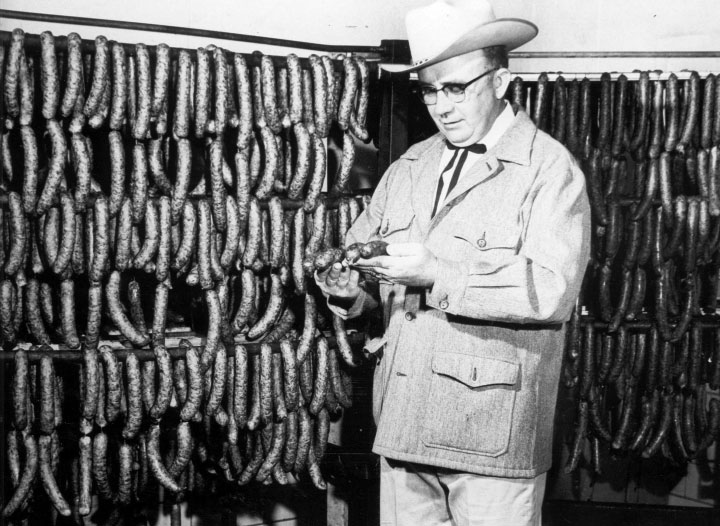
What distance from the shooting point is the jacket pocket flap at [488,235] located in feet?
9.64

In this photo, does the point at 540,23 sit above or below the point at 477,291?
above

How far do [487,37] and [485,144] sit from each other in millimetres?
452

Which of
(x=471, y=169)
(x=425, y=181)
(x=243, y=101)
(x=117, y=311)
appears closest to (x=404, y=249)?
(x=471, y=169)

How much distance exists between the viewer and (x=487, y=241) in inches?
117

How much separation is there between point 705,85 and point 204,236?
129 inches

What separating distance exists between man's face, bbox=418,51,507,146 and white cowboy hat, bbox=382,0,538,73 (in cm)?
4

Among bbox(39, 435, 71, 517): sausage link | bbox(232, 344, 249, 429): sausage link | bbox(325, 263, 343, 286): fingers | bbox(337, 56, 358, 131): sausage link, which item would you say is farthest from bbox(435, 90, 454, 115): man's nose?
bbox(39, 435, 71, 517): sausage link

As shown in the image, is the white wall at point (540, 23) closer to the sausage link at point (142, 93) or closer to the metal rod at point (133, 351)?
the sausage link at point (142, 93)

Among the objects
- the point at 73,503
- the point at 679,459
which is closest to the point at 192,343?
the point at 73,503

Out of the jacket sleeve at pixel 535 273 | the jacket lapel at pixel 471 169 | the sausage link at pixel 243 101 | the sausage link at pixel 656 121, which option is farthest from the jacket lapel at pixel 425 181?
the sausage link at pixel 656 121

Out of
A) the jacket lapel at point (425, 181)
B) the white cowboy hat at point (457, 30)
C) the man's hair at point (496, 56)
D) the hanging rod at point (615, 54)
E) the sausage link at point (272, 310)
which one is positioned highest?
the hanging rod at point (615, 54)

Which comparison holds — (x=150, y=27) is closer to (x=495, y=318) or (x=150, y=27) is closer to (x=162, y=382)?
(x=162, y=382)

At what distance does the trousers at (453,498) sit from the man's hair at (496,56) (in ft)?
5.71

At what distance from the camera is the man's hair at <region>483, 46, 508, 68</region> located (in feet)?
10.2
